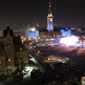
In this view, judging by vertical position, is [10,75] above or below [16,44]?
below

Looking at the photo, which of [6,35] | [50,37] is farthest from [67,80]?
[50,37]

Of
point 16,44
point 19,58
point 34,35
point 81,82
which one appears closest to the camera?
point 81,82

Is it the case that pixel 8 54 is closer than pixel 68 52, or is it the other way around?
pixel 8 54

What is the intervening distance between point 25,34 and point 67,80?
185 feet

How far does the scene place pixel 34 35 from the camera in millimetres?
75250

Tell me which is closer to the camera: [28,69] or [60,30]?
[28,69]

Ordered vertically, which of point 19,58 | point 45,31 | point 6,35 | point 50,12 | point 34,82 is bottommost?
point 34,82

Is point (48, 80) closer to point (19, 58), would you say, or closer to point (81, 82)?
point (81, 82)

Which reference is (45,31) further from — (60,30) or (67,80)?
(67,80)

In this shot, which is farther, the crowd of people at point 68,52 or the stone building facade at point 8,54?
the crowd of people at point 68,52

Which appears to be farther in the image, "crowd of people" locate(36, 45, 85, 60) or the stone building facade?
"crowd of people" locate(36, 45, 85, 60)

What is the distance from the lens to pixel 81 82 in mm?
19203

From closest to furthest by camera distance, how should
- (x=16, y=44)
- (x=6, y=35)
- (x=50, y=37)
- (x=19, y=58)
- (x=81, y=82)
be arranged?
(x=81, y=82)
(x=6, y=35)
(x=19, y=58)
(x=16, y=44)
(x=50, y=37)

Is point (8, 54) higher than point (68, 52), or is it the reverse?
point (8, 54)
